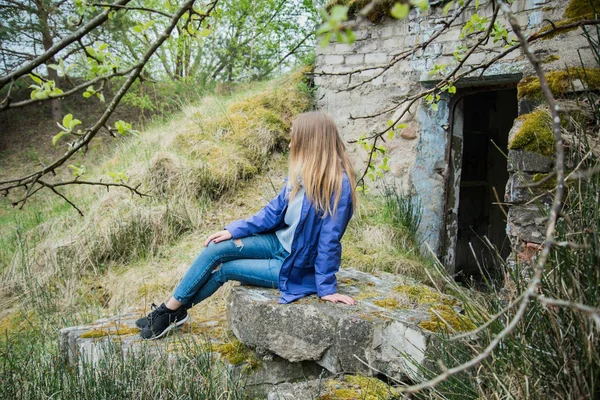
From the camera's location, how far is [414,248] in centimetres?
520

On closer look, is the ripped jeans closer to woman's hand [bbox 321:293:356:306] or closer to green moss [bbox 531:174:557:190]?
woman's hand [bbox 321:293:356:306]

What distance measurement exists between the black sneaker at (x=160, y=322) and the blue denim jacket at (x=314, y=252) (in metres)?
0.66

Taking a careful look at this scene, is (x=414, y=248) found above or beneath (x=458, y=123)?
beneath

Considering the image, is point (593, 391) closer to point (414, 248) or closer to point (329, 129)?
point (329, 129)

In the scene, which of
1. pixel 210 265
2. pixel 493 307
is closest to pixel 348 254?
pixel 210 265

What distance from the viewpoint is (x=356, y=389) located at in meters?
2.53

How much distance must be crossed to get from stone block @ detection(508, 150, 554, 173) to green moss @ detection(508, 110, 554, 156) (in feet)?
0.09

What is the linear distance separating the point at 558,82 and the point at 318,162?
62.3 inches

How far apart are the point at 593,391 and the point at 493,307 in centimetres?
71

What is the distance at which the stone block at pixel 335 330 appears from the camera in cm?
258

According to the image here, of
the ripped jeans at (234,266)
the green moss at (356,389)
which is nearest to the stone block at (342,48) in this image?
the ripped jeans at (234,266)

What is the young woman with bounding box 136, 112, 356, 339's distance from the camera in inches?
111

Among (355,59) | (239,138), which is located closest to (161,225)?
(239,138)

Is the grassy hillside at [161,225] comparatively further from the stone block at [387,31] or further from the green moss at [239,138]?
the stone block at [387,31]
